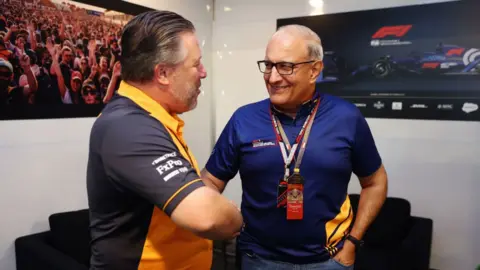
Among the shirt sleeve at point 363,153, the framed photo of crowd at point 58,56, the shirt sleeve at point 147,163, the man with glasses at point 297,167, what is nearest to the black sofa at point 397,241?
the man with glasses at point 297,167

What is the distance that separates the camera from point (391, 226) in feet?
8.81

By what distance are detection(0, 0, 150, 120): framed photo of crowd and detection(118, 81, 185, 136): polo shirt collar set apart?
1432 millimetres

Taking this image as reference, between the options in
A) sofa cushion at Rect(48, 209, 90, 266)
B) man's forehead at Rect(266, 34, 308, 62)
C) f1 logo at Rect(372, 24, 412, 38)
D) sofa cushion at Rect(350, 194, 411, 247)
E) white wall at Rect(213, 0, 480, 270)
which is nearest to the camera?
man's forehead at Rect(266, 34, 308, 62)

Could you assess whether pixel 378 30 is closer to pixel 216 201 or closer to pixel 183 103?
pixel 183 103

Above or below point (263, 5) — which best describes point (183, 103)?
below

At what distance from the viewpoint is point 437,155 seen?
2893 mm

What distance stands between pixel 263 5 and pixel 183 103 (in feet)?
8.96

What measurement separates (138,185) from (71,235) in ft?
5.54

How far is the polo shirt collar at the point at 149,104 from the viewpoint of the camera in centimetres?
110

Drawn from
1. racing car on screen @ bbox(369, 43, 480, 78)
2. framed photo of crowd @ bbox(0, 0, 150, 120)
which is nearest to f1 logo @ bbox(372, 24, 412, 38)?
racing car on screen @ bbox(369, 43, 480, 78)

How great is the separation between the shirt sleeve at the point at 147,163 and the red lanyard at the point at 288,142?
67 cm

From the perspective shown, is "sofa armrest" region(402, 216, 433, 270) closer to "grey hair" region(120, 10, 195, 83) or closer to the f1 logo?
the f1 logo

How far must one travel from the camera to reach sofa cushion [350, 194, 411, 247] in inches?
105

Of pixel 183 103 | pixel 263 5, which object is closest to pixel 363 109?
pixel 263 5
